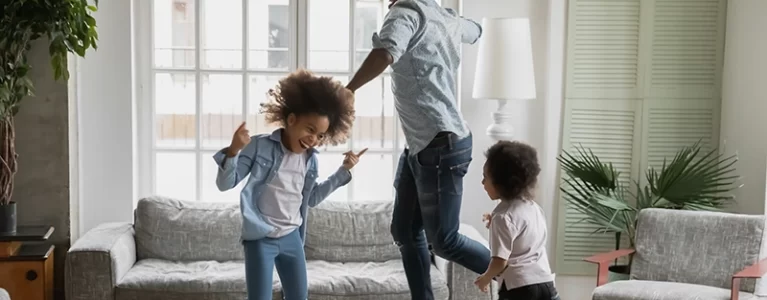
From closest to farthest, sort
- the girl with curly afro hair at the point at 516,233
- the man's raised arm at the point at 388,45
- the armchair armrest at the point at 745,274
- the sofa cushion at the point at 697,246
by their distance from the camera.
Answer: the man's raised arm at the point at 388,45
the girl with curly afro hair at the point at 516,233
the armchair armrest at the point at 745,274
the sofa cushion at the point at 697,246

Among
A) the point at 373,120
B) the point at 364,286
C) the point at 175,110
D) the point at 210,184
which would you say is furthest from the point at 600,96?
the point at 175,110

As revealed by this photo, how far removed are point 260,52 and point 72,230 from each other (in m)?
1.26

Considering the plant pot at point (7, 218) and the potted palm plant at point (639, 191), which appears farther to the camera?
the potted palm plant at point (639, 191)

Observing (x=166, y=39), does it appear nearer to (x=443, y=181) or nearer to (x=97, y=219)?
(x=97, y=219)

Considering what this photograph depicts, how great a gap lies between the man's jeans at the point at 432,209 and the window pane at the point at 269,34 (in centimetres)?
166

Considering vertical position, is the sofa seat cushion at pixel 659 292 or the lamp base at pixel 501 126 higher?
the lamp base at pixel 501 126

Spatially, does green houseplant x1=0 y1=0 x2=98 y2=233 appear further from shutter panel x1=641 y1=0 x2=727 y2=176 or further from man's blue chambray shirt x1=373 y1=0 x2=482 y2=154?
shutter panel x1=641 y1=0 x2=727 y2=176

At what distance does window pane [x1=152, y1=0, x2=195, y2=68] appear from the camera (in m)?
4.57

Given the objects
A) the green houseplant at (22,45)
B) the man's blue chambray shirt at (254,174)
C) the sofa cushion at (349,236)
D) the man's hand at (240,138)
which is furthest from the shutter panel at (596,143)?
the green houseplant at (22,45)

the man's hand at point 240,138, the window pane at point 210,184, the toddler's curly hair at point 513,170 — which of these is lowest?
the window pane at point 210,184

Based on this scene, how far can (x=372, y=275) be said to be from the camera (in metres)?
3.93

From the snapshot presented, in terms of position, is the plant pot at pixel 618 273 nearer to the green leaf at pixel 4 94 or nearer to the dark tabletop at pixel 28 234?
the dark tabletop at pixel 28 234

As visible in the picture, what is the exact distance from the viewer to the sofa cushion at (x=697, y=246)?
3910 mm

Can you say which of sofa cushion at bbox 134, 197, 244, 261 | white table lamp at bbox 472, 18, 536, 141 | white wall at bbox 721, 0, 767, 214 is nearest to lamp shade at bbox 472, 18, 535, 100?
white table lamp at bbox 472, 18, 536, 141
